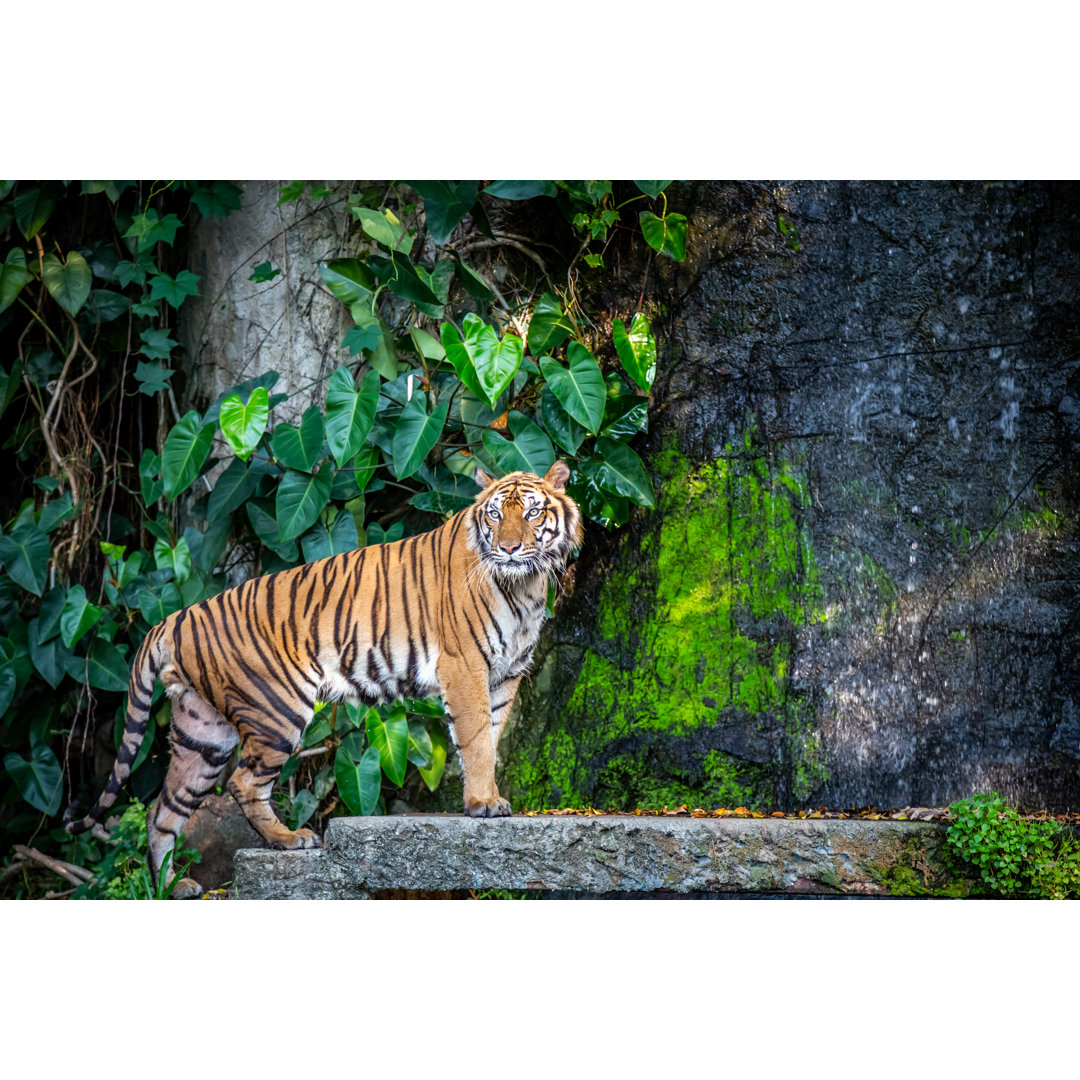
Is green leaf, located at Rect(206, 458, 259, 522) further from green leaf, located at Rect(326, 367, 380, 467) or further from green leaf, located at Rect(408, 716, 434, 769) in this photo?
green leaf, located at Rect(408, 716, 434, 769)

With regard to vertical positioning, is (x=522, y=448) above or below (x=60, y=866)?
above

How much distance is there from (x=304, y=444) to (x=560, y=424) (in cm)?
102

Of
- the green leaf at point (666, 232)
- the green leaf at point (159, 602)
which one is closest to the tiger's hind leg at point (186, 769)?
the green leaf at point (159, 602)

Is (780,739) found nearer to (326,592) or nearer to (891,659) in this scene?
(891,659)

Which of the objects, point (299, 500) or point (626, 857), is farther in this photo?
point (299, 500)

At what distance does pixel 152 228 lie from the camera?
16.5ft

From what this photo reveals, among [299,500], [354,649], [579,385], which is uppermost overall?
[579,385]

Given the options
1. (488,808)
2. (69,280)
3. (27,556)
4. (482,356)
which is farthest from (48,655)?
(482,356)

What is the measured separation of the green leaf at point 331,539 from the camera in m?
4.60

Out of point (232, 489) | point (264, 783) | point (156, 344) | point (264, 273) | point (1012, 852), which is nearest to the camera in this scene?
point (1012, 852)

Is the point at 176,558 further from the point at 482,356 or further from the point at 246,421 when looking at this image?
the point at 482,356

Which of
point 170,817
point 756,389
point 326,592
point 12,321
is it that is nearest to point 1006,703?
point 756,389

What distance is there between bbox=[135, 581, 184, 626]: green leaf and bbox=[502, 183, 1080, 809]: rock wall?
5.07 feet

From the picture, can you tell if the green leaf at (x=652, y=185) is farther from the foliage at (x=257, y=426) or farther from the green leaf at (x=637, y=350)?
the green leaf at (x=637, y=350)
